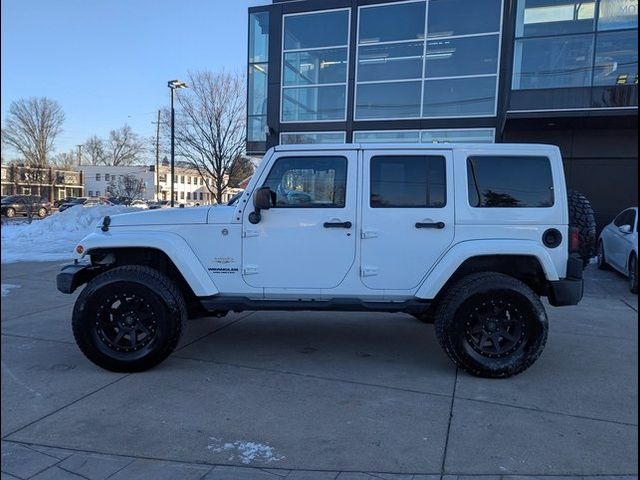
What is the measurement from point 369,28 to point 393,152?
554 inches

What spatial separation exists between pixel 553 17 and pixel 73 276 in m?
14.4

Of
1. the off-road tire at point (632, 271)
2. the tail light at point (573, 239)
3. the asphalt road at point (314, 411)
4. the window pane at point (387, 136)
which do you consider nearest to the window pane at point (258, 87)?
the window pane at point (387, 136)

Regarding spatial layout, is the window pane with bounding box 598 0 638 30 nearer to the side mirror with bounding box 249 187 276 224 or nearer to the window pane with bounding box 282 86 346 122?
the window pane with bounding box 282 86 346 122

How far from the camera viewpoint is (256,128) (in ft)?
63.2

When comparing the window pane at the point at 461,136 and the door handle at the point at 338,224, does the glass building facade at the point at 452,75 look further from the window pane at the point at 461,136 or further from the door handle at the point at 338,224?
the door handle at the point at 338,224

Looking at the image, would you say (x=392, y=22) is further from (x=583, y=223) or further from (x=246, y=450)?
(x=246, y=450)

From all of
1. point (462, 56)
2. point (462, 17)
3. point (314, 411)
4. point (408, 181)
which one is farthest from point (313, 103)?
point (314, 411)

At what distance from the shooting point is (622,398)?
4.11 meters

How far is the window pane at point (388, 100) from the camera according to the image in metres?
16.7

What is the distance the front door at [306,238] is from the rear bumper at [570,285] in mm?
1865

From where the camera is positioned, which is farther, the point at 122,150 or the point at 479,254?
Result: the point at 122,150

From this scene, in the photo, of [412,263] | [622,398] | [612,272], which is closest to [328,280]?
[412,263]

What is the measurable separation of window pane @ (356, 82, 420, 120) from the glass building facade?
0.03m

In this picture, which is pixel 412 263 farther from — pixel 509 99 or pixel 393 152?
pixel 509 99
